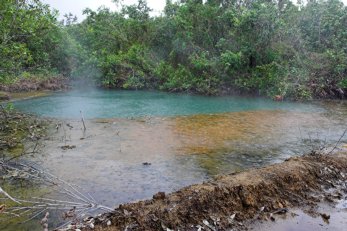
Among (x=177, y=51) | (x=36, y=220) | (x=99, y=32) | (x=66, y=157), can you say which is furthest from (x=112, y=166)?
(x=99, y=32)

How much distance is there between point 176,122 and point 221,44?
9247mm

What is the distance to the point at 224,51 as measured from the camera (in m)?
19.1

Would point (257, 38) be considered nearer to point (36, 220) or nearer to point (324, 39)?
point (324, 39)

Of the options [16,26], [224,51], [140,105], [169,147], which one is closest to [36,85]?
[140,105]

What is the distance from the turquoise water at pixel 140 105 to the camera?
13.0 meters

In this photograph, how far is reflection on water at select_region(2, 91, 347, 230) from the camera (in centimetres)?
591

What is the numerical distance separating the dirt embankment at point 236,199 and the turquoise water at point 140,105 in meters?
7.43

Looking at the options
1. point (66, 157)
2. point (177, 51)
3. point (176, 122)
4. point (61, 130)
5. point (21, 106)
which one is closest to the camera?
point (66, 157)

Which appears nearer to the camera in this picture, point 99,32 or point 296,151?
point 296,151

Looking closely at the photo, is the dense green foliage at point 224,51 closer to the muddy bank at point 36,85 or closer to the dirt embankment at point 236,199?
the muddy bank at point 36,85

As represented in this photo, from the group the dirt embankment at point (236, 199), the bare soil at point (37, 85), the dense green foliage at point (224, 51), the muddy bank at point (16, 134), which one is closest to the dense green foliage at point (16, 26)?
the muddy bank at point (16, 134)

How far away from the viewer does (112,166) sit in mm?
6586

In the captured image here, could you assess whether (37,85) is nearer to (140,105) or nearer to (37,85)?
(37,85)

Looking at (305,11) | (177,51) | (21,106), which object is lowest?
(21,106)
